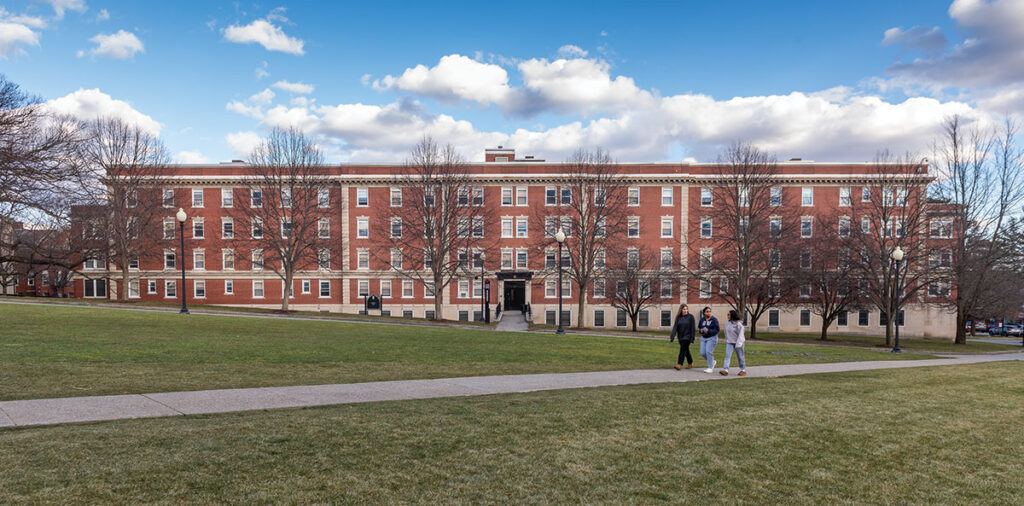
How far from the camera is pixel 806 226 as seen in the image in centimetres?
5638

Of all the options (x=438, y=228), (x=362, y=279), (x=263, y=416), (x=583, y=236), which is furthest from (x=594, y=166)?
(x=263, y=416)

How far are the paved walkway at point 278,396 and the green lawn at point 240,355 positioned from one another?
75 centimetres

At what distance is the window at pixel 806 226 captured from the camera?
5531cm

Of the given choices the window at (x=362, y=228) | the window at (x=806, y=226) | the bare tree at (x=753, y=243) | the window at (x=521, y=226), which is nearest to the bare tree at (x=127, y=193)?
the window at (x=362, y=228)

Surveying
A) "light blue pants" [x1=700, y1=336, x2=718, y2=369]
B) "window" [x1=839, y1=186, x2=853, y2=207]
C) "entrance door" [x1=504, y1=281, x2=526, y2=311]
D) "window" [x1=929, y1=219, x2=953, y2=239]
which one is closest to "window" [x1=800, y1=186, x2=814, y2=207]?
"window" [x1=839, y1=186, x2=853, y2=207]

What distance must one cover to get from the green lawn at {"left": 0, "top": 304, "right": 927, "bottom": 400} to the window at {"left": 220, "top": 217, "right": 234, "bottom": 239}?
32446mm

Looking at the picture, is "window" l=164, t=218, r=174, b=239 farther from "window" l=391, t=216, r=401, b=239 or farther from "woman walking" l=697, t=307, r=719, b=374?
"woman walking" l=697, t=307, r=719, b=374

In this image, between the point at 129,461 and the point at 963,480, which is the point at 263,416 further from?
the point at 963,480

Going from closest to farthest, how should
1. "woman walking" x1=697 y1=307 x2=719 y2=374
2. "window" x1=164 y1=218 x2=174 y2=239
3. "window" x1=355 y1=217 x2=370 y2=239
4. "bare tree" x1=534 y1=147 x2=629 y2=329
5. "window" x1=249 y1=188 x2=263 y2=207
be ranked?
1. "woman walking" x1=697 y1=307 x2=719 y2=374
2. "bare tree" x1=534 y1=147 x2=629 y2=329
3. "window" x1=164 y1=218 x2=174 y2=239
4. "window" x1=249 y1=188 x2=263 y2=207
5. "window" x1=355 y1=217 x2=370 y2=239

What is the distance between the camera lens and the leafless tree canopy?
44969 mm

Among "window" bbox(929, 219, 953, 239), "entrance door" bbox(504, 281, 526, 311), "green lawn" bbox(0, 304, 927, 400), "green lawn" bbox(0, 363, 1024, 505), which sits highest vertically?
"window" bbox(929, 219, 953, 239)

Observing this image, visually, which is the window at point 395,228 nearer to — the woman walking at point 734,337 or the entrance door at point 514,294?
the entrance door at point 514,294

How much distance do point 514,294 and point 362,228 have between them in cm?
1545

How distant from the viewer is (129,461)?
5598mm
